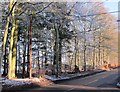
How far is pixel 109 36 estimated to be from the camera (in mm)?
68250

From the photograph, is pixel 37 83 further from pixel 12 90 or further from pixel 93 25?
pixel 93 25

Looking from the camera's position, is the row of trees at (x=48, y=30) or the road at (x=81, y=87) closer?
the road at (x=81, y=87)

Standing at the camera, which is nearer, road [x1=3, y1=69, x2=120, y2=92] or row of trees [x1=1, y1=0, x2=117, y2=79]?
road [x1=3, y1=69, x2=120, y2=92]

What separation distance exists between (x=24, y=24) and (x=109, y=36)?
33051 millimetres

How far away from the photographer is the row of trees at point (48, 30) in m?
31.3

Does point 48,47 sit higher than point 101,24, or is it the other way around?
point 101,24

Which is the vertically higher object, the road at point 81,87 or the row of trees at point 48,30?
the row of trees at point 48,30

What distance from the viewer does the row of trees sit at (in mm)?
31338

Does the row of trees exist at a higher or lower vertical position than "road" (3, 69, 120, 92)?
higher

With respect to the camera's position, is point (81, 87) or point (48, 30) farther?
point (48, 30)

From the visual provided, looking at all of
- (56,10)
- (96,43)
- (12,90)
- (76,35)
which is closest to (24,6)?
(56,10)

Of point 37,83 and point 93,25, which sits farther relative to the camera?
point 93,25

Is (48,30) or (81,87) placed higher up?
(48,30)

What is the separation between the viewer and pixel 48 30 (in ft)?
145
